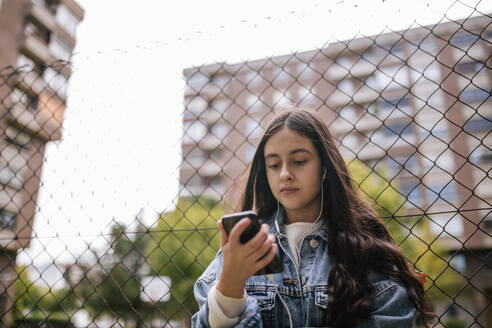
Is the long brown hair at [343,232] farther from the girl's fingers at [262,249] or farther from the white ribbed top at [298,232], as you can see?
the girl's fingers at [262,249]

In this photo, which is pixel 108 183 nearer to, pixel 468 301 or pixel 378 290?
pixel 378 290

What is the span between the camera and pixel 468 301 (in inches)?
728

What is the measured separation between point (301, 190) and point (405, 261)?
408 mm

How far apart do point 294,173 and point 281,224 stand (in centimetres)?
22

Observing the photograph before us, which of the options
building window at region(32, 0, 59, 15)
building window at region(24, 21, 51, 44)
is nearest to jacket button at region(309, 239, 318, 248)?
building window at region(24, 21, 51, 44)

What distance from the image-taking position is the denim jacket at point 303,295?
103 cm

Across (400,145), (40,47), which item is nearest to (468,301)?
(400,145)

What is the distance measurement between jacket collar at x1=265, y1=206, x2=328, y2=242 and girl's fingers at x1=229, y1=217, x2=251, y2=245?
1.28 feet

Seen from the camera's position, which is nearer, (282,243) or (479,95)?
(282,243)

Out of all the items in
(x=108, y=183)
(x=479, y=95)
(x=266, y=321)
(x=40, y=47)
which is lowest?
(x=266, y=321)

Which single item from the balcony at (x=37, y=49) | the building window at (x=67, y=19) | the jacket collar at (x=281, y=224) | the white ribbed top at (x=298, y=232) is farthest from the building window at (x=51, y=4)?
the white ribbed top at (x=298, y=232)

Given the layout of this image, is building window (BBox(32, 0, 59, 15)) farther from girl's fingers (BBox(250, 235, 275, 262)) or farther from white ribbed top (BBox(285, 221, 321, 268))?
girl's fingers (BBox(250, 235, 275, 262))

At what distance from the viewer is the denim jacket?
1.03m

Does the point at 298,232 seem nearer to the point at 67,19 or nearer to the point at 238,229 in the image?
the point at 238,229
